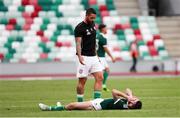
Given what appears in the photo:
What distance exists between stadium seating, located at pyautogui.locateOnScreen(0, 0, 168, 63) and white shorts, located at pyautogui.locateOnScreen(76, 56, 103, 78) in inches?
882

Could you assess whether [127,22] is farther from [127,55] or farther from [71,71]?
[71,71]

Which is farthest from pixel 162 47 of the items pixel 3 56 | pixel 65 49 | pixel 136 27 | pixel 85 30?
pixel 85 30

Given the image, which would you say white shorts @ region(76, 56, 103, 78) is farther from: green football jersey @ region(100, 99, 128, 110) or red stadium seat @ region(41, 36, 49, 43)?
red stadium seat @ region(41, 36, 49, 43)

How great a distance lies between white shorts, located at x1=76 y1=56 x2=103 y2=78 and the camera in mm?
18484

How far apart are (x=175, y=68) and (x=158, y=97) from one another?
62.9ft

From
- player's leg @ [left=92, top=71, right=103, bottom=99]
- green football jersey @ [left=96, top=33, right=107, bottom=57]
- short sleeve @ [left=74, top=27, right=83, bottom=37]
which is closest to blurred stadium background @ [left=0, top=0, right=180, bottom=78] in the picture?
green football jersey @ [left=96, top=33, right=107, bottom=57]

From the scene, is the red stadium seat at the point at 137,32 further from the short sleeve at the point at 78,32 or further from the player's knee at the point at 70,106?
the player's knee at the point at 70,106

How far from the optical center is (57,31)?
43156 millimetres

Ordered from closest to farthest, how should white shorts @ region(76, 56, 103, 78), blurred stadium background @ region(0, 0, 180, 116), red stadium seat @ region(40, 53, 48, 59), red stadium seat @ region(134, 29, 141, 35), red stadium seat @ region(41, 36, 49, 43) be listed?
white shorts @ region(76, 56, 103, 78), blurred stadium background @ region(0, 0, 180, 116), red stadium seat @ region(40, 53, 48, 59), red stadium seat @ region(41, 36, 49, 43), red stadium seat @ region(134, 29, 141, 35)

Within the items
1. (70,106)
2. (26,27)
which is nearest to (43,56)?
(26,27)

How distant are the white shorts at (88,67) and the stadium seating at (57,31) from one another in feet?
73.5

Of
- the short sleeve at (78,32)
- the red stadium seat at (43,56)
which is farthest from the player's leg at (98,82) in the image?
the red stadium seat at (43,56)

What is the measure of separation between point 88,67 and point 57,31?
2475 cm

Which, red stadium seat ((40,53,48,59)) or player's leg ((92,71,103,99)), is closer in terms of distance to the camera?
player's leg ((92,71,103,99))
